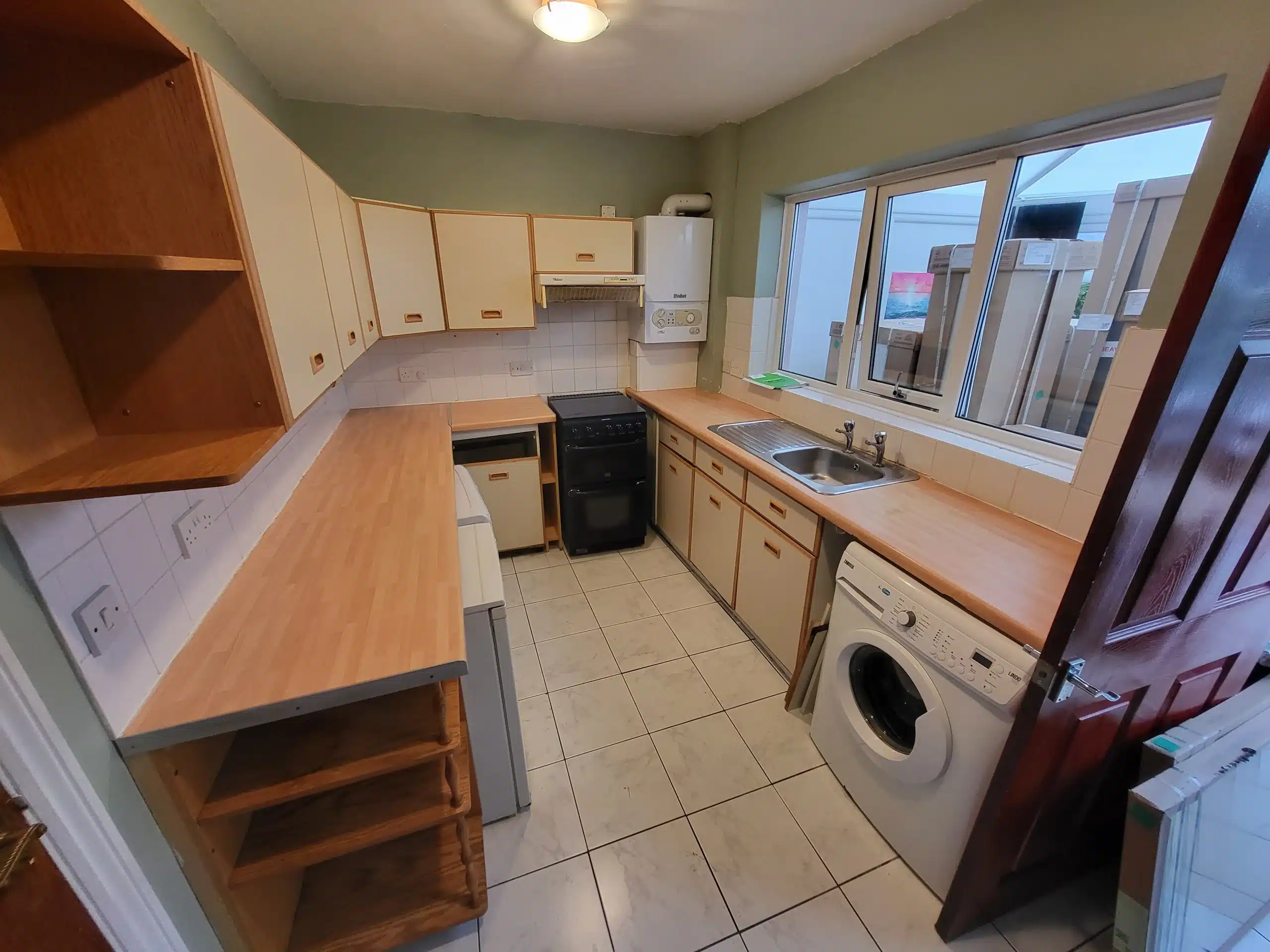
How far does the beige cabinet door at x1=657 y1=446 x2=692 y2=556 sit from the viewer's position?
2.78 meters

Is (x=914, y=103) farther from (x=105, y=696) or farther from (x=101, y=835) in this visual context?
(x=101, y=835)

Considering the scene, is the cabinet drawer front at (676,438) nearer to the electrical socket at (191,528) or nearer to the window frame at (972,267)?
the window frame at (972,267)

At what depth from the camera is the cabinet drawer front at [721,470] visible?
2219mm

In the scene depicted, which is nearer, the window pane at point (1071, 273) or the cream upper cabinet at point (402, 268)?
the window pane at point (1071, 273)

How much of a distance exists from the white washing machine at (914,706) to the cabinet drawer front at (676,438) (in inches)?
48.4

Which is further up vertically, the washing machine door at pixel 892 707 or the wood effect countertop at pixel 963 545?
the wood effect countertop at pixel 963 545

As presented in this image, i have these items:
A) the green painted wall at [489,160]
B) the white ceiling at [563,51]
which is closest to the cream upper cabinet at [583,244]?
the green painted wall at [489,160]

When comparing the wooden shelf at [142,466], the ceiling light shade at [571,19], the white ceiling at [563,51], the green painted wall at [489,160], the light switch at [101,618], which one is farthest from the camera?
the green painted wall at [489,160]

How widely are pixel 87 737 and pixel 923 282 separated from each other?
2.77 meters

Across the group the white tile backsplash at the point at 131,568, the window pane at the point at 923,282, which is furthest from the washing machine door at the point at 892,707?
the white tile backsplash at the point at 131,568

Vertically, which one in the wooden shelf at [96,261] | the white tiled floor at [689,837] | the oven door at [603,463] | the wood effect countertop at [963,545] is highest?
the wooden shelf at [96,261]

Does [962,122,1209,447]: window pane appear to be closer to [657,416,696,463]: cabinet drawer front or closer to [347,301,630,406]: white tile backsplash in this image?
[657,416,696,463]: cabinet drawer front

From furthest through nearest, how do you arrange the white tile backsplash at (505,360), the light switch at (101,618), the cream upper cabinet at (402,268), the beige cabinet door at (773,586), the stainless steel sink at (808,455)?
the white tile backsplash at (505,360), the cream upper cabinet at (402,268), the stainless steel sink at (808,455), the beige cabinet door at (773,586), the light switch at (101,618)

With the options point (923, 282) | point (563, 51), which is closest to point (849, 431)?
point (923, 282)
